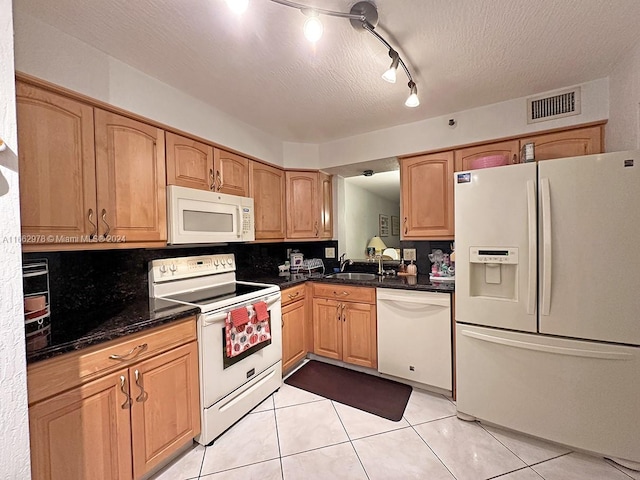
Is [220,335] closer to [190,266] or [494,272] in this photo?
[190,266]

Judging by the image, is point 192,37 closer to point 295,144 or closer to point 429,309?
point 295,144

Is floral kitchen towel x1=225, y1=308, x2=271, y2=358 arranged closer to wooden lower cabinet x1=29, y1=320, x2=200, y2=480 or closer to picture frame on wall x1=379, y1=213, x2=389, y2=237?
wooden lower cabinet x1=29, y1=320, x2=200, y2=480

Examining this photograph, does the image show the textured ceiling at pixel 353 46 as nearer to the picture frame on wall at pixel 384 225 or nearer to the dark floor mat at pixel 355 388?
the dark floor mat at pixel 355 388

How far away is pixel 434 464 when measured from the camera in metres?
1.49

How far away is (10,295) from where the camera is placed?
2.82 ft

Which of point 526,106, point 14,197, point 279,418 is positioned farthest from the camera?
point 526,106

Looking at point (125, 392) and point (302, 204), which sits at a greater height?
point (302, 204)

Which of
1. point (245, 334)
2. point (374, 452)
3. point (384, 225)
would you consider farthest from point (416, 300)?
point (384, 225)

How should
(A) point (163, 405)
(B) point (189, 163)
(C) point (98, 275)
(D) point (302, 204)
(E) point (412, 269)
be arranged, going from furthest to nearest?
1. (D) point (302, 204)
2. (E) point (412, 269)
3. (B) point (189, 163)
4. (C) point (98, 275)
5. (A) point (163, 405)

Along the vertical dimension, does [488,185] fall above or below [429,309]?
above

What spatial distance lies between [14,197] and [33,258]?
0.81 m

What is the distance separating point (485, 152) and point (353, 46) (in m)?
1.46

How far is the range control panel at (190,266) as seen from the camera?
1908 millimetres

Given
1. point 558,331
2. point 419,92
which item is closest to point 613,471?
point 558,331
